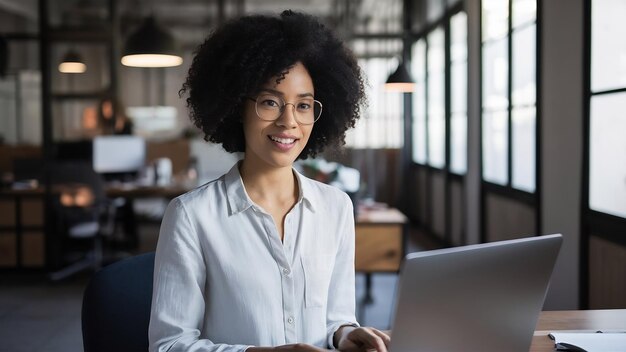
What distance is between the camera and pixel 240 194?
1613 millimetres

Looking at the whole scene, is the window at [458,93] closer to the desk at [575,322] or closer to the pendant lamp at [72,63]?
the pendant lamp at [72,63]

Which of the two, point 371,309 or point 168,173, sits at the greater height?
point 168,173

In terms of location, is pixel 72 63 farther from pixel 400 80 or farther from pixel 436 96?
pixel 400 80

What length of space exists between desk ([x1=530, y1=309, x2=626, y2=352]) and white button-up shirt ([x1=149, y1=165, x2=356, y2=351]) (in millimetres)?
494

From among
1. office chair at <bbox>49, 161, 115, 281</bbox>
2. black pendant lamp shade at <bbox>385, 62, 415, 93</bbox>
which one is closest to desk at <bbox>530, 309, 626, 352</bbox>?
black pendant lamp shade at <bbox>385, 62, 415, 93</bbox>

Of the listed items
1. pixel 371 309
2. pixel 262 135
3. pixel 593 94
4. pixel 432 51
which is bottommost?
pixel 371 309

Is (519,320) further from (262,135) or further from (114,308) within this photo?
(114,308)

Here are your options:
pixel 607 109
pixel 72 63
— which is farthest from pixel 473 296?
pixel 72 63

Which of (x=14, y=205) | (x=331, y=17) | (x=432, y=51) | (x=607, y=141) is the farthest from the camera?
(x=331, y=17)

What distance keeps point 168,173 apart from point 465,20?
3.50 m

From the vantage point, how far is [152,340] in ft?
4.84

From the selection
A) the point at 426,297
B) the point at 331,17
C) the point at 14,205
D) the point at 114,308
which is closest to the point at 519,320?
the point at 426,297

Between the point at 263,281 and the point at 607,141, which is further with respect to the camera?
the point at 607,141

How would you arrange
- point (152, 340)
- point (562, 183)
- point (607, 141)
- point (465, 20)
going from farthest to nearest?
1. point (465, 20)
2. point (562, 183)
3. point (607, 141)
4. point (152, 340)
